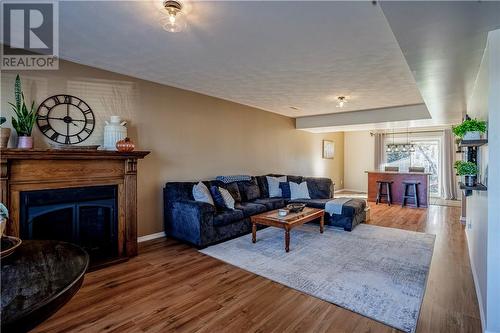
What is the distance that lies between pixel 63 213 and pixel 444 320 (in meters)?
3.92

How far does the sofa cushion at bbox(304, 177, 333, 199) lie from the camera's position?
580 cm

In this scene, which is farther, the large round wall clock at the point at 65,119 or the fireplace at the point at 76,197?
the large round wall clock at the point at 65,119

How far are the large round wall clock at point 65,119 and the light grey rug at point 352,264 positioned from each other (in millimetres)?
2352

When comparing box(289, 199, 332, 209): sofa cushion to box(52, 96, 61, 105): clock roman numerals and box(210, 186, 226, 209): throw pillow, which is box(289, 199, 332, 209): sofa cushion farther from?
box(52, 96, 61, 105): clock roman numerals

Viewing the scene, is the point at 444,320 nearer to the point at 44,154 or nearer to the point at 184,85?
the point at 44,154

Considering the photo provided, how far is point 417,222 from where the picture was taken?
536cm

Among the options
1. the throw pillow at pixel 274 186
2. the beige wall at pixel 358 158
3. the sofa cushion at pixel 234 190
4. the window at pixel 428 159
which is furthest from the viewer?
the beige wall at pixel 358 158

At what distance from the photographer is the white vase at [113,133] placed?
3.50 meters

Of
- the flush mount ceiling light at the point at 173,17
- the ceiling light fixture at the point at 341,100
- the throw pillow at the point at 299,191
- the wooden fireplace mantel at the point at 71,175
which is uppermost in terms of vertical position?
the ceiling light fixture at the point at 341,100

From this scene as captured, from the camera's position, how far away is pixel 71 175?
3.02 meters

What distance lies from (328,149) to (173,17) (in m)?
7.98

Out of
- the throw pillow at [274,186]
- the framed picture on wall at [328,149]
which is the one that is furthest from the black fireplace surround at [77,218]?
the framed picture on wall at [328,149]

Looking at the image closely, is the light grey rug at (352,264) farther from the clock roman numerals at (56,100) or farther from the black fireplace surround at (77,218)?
the clock roman numerals at (56,100)

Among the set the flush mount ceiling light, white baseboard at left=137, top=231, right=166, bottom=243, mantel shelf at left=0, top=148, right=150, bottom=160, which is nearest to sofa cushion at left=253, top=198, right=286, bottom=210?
white baseboard at left=137, top=231, right=166, bottom=243
